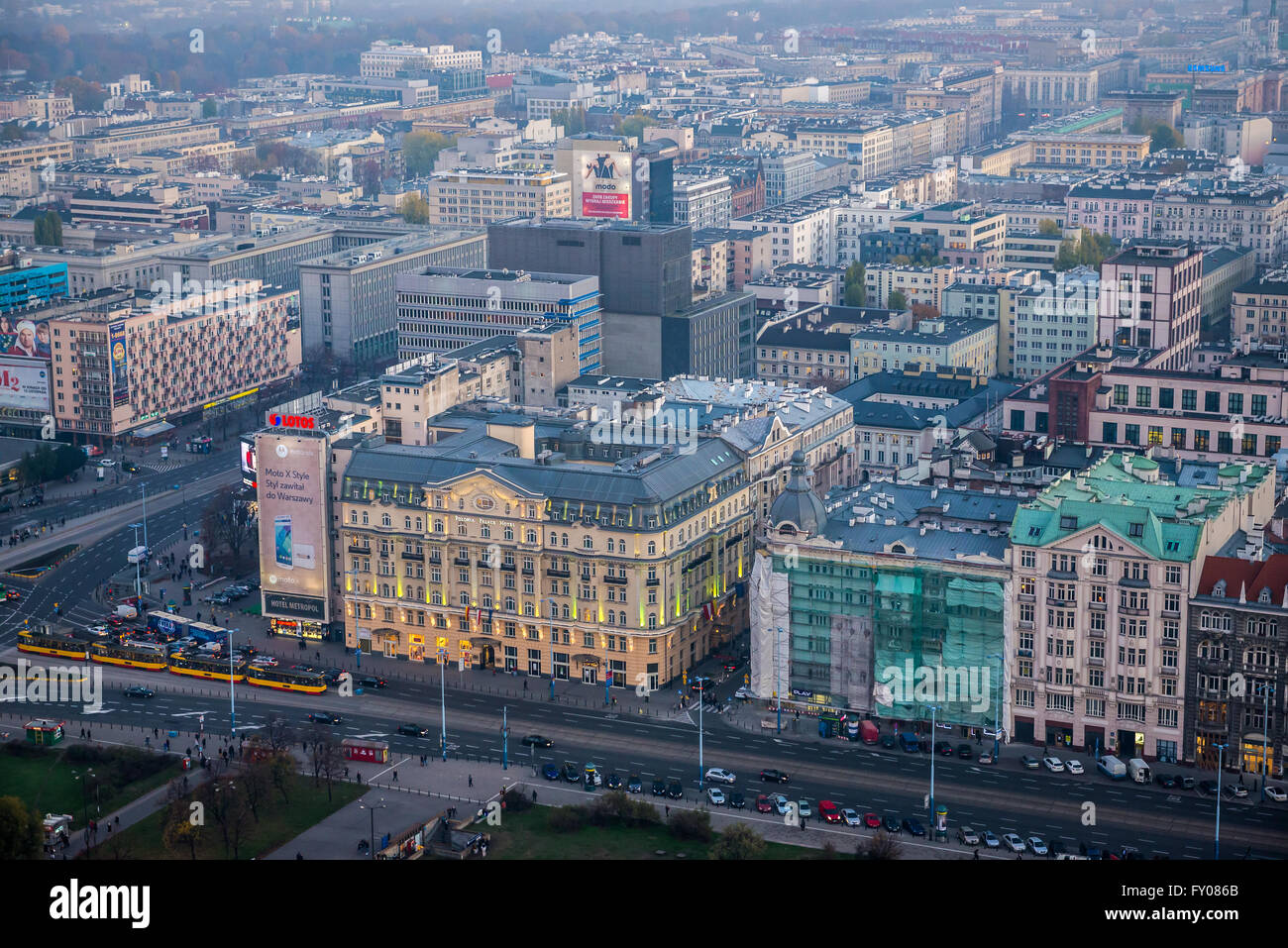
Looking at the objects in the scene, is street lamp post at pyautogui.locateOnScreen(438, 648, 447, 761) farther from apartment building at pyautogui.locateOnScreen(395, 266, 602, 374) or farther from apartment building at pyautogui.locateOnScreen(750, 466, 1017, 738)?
apartment building at pyautogui.locateOnScreen(395, 266, 602, 374)

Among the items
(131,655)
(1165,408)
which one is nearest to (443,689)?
(131,655)

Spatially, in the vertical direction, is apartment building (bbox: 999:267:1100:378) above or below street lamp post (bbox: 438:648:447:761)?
above

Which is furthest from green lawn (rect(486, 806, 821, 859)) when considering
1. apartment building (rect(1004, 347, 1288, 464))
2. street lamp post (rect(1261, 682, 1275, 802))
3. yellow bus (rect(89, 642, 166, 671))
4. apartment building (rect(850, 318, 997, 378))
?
apartment building (rect(850, 318, 997, 378))

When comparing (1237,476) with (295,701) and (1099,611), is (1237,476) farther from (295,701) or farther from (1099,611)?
(295,701)
